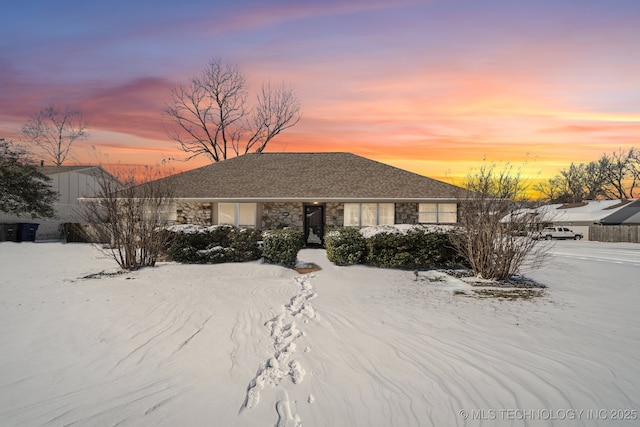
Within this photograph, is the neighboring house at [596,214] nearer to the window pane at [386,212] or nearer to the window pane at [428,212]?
the window pane at [428,212]

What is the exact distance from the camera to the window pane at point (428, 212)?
21812 mm

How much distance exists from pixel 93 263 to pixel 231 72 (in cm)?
2867

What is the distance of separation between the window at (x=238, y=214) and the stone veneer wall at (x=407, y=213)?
7481mm

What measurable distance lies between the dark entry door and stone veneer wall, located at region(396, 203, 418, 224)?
157 inches

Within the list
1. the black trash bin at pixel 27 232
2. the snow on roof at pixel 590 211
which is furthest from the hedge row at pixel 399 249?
the snow on roof at pixel 590 211

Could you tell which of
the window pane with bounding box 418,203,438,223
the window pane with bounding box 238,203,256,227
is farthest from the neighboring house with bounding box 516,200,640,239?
the window pane with bounding box 238,203,256,227

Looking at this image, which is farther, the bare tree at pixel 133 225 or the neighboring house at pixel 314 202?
the neighboring house at pixel 314 202

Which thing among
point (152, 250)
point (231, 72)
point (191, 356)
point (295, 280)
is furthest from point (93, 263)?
point (231, 72)

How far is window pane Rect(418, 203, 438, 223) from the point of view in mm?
21812

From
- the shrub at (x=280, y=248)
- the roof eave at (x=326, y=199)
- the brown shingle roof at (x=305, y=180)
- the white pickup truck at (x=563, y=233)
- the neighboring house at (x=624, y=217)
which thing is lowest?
the white pickup truck at (x=563, y=233)

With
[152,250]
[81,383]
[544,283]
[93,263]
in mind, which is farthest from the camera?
[93,263]

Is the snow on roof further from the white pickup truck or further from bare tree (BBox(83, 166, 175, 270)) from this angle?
bare tree (BBox(83, 166, 175, 270))

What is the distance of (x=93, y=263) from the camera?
1512cm

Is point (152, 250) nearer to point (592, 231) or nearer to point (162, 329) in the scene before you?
point (162, 329)
